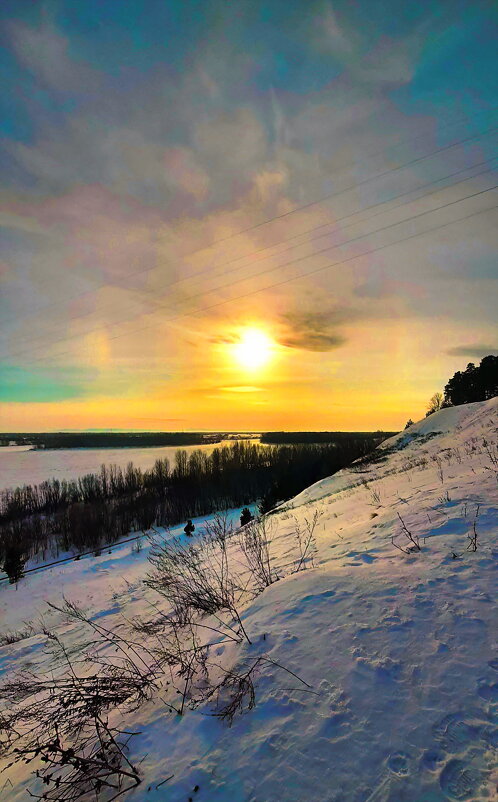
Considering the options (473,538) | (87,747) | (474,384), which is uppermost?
(474,384)

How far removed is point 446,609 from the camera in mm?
3418

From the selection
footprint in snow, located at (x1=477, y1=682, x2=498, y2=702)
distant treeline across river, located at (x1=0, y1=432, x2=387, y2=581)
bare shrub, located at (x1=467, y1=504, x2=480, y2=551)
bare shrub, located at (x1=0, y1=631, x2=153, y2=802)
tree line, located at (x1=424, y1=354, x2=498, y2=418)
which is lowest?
distant treeline across river, located at (x1=0, y1=432, x2=387, y2=581)

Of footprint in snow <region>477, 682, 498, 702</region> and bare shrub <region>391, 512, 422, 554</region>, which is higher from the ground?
bare shrub <region>391, 512, 422, 554</region>

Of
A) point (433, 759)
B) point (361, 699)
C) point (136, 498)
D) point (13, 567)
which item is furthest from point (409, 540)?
point (136, 498)

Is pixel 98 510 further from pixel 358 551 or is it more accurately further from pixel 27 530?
pixel 358 551

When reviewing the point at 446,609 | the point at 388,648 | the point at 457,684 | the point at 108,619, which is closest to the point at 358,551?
the point at 446,609

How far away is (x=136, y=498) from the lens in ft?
166

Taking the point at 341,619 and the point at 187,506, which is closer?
the point at 341,619

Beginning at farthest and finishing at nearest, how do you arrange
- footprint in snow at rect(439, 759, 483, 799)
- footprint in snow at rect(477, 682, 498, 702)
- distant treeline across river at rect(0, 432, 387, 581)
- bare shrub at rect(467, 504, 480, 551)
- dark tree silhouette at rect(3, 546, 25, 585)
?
distant treeline across river at rect(0, 432, 387, 581) → dark tree silhouette at rect(3, 546, 25, 585) → bare shrub at rect(467, 504, 480, 551) → footprint in snow at rect(477, 682, 498, 702) → footprint in snow at rect(439, 759, 483, 799)


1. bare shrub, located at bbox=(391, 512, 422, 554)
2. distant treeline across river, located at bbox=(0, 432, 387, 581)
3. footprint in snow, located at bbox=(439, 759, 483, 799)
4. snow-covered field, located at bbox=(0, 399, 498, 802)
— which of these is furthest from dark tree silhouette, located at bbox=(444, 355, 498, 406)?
footprint in snow, located at bbox=(439, 759, 483, 799)

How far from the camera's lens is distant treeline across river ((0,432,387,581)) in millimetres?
39812

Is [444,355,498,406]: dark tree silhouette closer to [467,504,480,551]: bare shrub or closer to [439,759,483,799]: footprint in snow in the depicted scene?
[467,504,480,551]: bare shrub

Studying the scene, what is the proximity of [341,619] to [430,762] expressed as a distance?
1417 mm

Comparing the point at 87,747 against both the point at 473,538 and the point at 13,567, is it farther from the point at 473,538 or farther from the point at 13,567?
the point at 13,567
